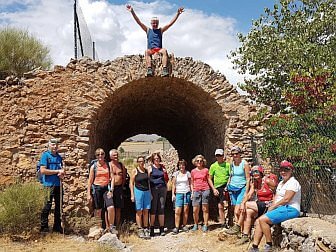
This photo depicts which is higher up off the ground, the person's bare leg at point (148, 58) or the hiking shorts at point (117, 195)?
the person's bare leg at point (148, 58)

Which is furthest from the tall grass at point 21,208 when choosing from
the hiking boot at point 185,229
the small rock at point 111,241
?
the hiking boot at point 185,229

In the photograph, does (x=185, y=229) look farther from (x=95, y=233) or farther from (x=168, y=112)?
(x=168, y=112)

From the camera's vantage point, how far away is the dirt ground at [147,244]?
6.64 metres

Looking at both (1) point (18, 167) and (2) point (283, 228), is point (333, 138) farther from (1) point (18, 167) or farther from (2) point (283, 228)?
(1) point (18, 167)

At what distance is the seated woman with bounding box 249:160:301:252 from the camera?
239 inches

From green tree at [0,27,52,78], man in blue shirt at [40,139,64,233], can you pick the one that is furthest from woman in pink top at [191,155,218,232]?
green tree at [0,27,52,78]

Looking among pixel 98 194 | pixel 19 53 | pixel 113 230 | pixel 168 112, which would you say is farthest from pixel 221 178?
pixel 19 53

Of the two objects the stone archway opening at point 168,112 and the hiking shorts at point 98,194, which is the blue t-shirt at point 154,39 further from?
the hiking shorts at point 98,194

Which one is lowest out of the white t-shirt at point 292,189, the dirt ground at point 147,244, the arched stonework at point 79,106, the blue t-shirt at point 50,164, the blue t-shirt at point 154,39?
the dirt ground at point 147,244

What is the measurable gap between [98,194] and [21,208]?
56.2 inches

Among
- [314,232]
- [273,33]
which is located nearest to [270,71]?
[273,33]

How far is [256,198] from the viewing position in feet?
24.3

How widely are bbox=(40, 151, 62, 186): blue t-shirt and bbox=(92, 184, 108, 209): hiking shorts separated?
2.36 ft

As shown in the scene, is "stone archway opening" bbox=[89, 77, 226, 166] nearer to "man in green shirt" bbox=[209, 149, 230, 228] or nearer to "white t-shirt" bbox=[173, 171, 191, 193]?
"man in green shirt" bbox=[209, 149, 230, 228]
